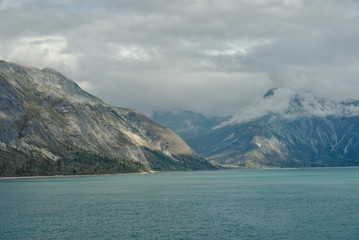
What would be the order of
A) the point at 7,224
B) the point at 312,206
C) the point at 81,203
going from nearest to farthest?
the point at 7,224
the point at 312,206
the point at 81,203

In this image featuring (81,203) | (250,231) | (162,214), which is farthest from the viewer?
(81,203)

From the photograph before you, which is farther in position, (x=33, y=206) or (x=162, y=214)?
(x=33, y=206)

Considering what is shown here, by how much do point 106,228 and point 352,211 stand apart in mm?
81834

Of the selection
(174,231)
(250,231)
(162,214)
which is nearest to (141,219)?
(162,214)

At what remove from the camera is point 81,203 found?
587 ft

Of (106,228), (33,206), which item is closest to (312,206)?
(106,228)

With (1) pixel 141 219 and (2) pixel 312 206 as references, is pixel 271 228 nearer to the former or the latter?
(1) pixel 141 219

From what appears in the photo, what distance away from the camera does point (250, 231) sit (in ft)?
375

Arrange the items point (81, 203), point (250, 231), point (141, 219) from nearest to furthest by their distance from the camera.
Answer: point (250, 231)
point (141, 219)
point (81, 203)

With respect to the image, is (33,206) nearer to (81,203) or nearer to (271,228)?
(81,203)

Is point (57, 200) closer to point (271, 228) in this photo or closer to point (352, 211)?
point (271, 228)

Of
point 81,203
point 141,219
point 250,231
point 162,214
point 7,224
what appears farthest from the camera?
point 81,203

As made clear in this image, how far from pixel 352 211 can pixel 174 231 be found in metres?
67.1

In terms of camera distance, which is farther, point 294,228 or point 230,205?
point 230,205
